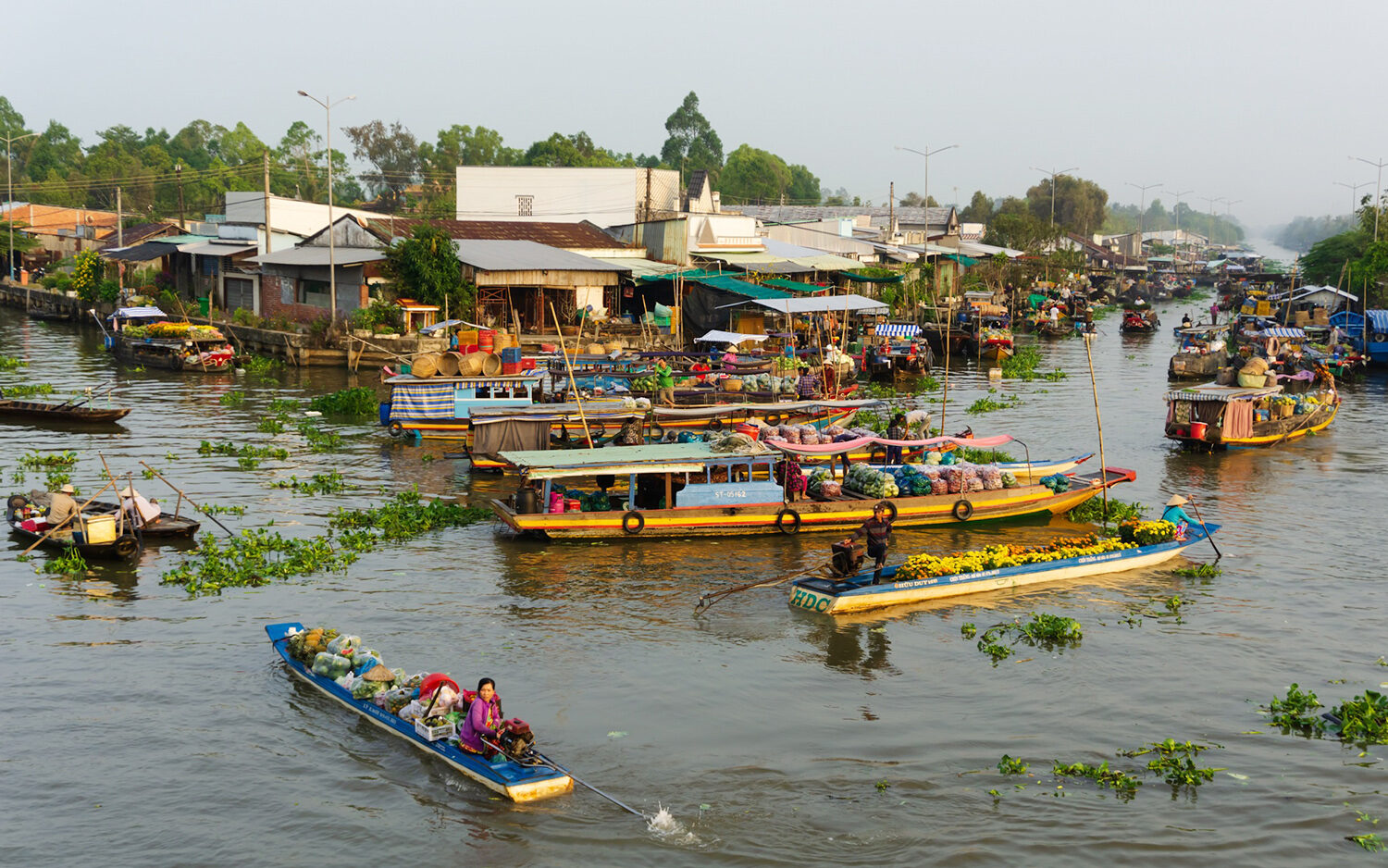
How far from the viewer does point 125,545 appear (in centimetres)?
1853

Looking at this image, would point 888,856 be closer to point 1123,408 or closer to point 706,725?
point 706,725

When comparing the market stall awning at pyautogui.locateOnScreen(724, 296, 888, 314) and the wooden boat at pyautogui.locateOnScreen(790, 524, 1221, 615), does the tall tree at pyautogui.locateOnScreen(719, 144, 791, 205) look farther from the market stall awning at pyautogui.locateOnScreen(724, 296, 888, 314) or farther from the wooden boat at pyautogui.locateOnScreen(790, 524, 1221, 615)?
the wooden boat at pyautogui.locateOnScreen(790, 524, 1221, 615)

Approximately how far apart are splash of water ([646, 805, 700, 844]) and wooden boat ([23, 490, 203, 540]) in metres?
12.1

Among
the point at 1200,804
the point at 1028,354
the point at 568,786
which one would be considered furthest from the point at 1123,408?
the point at 568,786

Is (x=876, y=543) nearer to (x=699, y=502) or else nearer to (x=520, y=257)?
(x=699, y=502)

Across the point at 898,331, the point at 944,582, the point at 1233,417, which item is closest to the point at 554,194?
the point at 898,331

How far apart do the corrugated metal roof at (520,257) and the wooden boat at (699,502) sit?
24.1 meters

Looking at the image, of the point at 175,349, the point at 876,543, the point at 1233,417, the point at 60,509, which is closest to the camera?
the point at 876,543

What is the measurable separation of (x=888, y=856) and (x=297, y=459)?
19.9 meters

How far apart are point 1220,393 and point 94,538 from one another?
25.6 m

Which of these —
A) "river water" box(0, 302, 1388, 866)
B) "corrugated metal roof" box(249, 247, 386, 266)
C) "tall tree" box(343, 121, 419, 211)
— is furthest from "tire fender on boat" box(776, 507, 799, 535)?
"tall tree" box(343, 121, 419, 211)

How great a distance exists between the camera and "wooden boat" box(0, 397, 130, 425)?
99.2 feet

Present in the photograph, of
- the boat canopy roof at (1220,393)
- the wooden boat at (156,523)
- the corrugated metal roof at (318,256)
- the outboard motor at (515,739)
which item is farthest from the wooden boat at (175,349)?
the outboard motor at (515,739)

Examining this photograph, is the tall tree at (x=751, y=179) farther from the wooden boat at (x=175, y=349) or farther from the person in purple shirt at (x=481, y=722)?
the person in purple shirt at (x=481, y=722)
